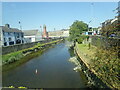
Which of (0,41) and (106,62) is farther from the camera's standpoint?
(0,41)

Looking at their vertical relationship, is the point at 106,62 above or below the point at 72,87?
above

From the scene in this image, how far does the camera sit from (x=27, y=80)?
14695mm

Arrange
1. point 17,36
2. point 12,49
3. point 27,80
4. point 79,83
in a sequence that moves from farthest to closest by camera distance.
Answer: point 17,36, point 12,49, point 27,80, point 79,83

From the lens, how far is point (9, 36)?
133 feet

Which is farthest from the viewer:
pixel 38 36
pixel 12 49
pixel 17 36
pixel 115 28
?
pixel 38 36

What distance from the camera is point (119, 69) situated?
7.49 m

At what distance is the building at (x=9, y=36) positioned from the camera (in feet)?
120

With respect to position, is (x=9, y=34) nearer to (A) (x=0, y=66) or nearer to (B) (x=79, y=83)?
(A) (x=0, y=66)

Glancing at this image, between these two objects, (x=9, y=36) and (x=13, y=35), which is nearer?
(x=9, y=36)

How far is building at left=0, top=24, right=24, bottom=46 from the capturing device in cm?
3661

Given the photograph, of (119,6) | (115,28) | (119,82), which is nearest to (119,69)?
(119,82)

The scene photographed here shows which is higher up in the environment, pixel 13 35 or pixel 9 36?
pixel 13 35

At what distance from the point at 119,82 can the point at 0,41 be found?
33719 mm

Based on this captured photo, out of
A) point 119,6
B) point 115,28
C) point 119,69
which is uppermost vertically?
point 119,6
